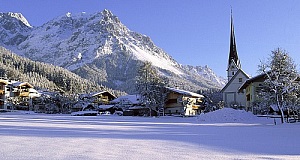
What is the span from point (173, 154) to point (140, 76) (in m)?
38.8

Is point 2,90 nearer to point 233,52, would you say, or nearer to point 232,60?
point 232,60

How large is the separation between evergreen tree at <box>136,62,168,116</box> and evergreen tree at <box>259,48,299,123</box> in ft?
70.8

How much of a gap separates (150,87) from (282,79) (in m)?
23.1

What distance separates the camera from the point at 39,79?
343 feet

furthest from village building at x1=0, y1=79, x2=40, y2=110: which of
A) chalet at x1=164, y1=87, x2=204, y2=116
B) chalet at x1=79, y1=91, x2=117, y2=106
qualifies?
chalet at x1=164, y1=87, x2=204, y2=116

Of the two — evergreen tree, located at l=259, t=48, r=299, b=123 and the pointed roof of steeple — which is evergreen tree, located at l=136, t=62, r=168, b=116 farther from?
the pointed roof of steeple

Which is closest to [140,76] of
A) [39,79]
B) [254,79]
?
[254,79]

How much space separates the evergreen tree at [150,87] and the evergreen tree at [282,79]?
70.8ft

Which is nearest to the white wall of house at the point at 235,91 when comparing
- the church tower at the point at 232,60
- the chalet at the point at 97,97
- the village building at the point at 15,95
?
the church tower at the point at 232,60

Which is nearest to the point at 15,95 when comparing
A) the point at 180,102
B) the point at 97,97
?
the point at 97,97

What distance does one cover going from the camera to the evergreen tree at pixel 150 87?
146 feet

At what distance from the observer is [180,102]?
53.5m

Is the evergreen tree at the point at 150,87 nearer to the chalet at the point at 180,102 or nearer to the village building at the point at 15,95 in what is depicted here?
the chalet at the point at 180,102

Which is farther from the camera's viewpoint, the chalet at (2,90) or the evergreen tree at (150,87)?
the chalet at (2,90)
